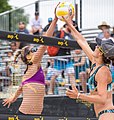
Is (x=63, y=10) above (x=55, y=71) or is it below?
above

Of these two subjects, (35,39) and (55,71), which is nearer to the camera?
(35,39)

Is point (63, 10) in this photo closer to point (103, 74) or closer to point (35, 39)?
point (35, 39)

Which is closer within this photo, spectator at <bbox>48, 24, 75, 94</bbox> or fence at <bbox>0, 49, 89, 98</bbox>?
fence at <bbox>0, 49, 89, 98</bbox>

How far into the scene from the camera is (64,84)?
35.8 feet

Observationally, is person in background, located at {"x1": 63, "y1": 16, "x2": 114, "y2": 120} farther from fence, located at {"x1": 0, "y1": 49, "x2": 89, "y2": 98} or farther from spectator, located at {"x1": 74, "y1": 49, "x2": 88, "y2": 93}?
spectator, located at {"x1": 74, "y1": 49, "x2": 88, "y2": 93}

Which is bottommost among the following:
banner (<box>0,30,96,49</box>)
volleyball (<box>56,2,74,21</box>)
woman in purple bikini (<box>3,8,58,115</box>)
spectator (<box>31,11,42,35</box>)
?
woman in purple bikini (<box>3,8,58,115</box>)

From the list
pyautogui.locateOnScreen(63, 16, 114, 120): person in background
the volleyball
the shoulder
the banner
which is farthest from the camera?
the banner

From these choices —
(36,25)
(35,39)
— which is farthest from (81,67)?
(36,25)

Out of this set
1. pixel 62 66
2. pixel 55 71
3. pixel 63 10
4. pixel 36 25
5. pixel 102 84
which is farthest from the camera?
pixel 36 25

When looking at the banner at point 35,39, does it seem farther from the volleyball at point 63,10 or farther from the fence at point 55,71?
the fence at point 55,71

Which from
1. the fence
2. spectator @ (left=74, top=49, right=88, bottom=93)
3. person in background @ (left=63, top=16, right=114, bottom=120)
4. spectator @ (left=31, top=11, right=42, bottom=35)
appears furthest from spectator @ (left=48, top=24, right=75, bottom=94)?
person in background @ (left=63, top=16, right=114, bottom=120)

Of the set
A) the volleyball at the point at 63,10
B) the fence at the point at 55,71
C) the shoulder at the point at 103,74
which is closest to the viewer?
the shoulder at the point at 103,74

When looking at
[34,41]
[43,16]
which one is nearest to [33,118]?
[34,41]

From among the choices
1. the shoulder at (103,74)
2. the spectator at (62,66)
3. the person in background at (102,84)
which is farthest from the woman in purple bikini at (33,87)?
the spectator at (62,66)
